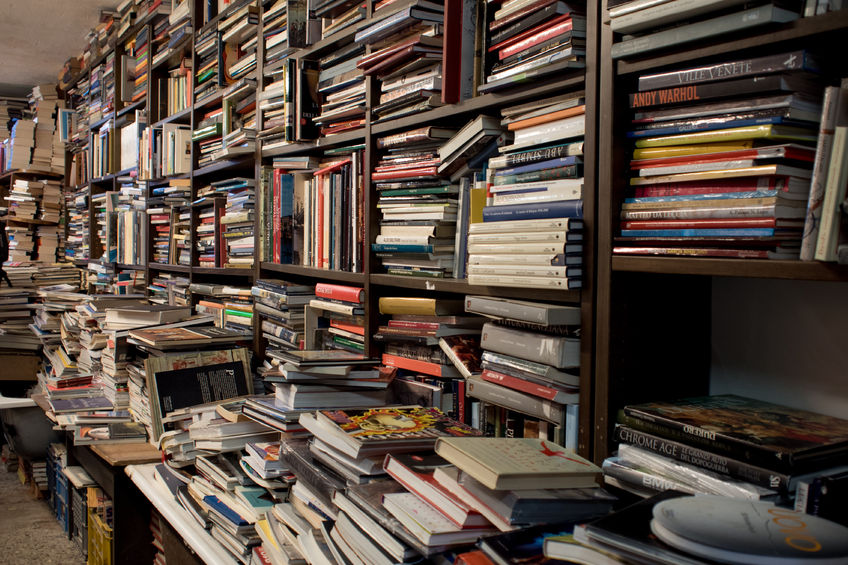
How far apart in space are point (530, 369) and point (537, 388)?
0.13 feet

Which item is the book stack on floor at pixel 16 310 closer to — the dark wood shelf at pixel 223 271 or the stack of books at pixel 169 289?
the stack of books at pixel 169 289

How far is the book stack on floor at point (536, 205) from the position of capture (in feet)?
4.16

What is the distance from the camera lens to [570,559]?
2.82 ft

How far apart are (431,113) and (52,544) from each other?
114 inches

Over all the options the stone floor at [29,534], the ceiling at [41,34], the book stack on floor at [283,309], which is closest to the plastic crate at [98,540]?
the stone floor at [29,534]

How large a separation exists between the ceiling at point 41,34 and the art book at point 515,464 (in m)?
4.39

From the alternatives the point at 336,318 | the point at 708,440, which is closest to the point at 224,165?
the point at 336,318

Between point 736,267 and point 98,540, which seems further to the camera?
point 98,540

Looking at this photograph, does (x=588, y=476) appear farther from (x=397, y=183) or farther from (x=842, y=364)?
(x=397, y=183)

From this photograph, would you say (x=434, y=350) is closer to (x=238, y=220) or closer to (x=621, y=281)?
(x=621, y=281)

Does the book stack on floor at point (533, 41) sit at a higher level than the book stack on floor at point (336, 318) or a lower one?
higher

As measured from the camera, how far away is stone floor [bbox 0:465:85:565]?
3.14 m

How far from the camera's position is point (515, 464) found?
40.8 inches

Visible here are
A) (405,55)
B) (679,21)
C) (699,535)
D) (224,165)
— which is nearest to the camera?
(699,535)
